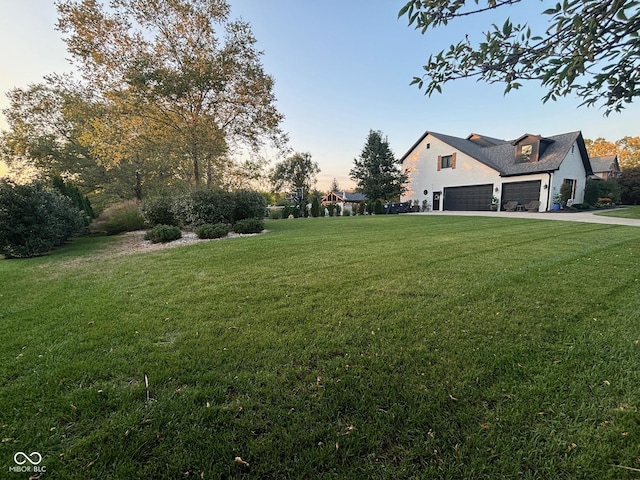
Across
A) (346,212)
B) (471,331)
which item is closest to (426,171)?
(346,212)

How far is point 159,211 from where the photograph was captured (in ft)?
33.7

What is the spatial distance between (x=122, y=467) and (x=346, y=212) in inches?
856

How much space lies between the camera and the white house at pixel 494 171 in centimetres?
1831

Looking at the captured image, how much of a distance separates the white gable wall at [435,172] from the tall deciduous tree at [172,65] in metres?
16.0

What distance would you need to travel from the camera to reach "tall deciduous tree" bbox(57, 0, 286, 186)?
417 inches

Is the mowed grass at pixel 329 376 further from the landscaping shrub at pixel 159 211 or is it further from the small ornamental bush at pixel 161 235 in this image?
the landscaping shrub at pixel 159 211

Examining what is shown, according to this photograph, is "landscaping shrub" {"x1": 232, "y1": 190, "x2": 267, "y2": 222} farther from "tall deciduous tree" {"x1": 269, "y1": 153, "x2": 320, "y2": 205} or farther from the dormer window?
"tall deciduous tree" {"x1": 269, "y1": 153, "x2": 320, "y2": 205}

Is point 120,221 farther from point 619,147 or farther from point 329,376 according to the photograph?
point 619,147

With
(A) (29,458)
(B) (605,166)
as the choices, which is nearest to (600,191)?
(B) (605,166)

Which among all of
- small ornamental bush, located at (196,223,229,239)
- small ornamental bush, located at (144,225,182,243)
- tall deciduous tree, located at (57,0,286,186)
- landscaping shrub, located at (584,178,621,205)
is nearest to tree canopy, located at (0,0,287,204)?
tall deciduous tree, located at (57,0,286,186)

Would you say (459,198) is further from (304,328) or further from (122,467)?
(122,467)

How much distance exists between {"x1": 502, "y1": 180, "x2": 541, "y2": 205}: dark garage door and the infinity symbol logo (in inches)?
924

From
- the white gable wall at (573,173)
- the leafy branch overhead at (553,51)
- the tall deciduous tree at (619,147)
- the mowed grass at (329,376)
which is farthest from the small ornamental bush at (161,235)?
the tall deciduous tree at (619,147)

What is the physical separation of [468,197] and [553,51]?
23.0 meters
